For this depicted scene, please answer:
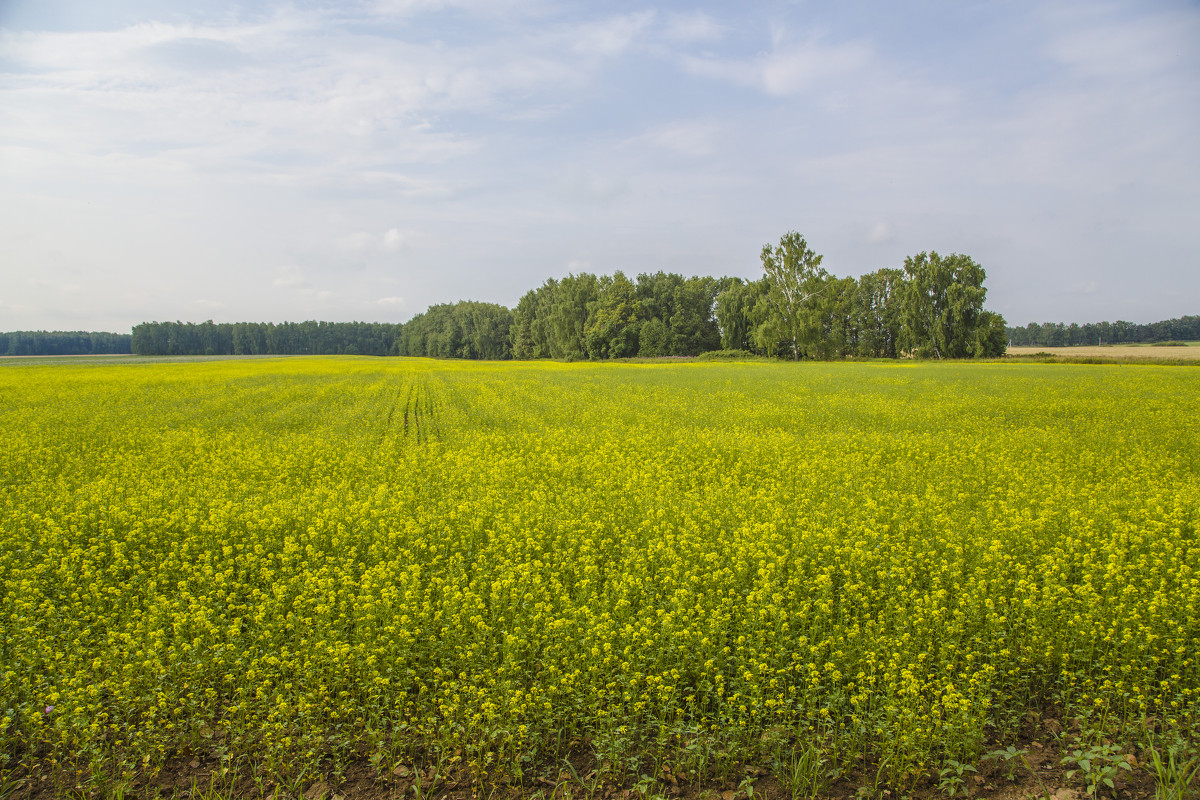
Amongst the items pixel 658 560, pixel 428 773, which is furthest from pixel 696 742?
pixel 658 560

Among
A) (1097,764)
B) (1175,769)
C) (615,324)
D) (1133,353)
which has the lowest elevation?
(1097,764)

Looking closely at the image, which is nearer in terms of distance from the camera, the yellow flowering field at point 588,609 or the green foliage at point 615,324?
the yellow flowering field at point 588,609

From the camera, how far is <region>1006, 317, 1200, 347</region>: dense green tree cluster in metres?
124

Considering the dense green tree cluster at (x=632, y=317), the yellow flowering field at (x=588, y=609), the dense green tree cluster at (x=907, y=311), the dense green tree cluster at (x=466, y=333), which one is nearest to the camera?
the yellow flowering field at (x=588, y=609)

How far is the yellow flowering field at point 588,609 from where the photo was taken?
14.4ft

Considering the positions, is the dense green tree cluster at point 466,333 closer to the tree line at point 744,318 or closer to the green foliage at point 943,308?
the tree line at point 744,318

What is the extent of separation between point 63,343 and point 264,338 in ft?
145

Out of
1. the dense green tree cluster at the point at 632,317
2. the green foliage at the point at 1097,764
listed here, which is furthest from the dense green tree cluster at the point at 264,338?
the green foliage at the point at 1097,764

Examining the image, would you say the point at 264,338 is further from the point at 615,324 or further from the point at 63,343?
the point at 615,324

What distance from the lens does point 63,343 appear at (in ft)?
471

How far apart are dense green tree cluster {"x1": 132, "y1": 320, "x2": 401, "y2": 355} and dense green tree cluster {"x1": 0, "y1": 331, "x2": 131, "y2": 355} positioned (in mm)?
18022

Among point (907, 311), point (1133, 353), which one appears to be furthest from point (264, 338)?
point (1133, 353)

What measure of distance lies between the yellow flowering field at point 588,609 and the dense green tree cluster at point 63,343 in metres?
173

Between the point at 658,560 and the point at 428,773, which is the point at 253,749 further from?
the point at 658,560
